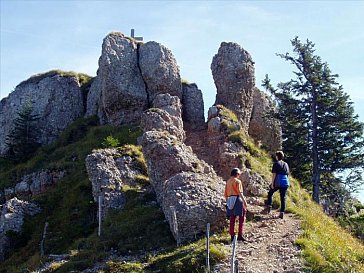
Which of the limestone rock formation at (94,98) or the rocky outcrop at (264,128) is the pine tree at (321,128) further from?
the limestone rock formation at (94,98)

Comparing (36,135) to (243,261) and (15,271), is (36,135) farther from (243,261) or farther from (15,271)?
(243,261)

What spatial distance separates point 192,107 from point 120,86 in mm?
5294

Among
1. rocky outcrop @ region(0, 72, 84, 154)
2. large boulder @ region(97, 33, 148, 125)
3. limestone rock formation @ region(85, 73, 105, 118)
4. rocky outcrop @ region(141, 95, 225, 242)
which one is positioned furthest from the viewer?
→ rocky outcrop @ region(0, 72, 84, 154)

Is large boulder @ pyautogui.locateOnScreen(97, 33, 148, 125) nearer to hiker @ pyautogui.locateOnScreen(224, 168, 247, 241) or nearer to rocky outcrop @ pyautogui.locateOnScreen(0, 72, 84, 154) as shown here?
rocky outcrop @ pyautogui.locateOnScreen(0, 72, 84, 154)

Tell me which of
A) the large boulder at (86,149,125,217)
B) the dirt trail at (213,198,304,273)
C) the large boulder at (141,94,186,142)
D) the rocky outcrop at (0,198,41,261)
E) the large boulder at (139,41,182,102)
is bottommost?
the dirt trail at (213,198,304,273)

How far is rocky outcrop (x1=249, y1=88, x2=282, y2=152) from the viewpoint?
38.9m

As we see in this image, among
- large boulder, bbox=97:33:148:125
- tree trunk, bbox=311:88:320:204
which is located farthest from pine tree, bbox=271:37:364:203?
large boulder, bbox=97:33:148:125

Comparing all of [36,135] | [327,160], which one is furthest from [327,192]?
[36,135]

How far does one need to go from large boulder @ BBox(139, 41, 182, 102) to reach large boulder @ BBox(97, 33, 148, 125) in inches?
21.5

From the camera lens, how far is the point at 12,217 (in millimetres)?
31156

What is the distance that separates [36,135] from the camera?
148ft

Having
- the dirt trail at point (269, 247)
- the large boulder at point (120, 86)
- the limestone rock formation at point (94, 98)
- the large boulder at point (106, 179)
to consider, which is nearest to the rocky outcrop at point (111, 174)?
the large boulder at point (106, 179)

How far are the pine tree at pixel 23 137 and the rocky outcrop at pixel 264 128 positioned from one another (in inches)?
670

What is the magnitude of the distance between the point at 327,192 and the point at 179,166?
1730 centimetres
